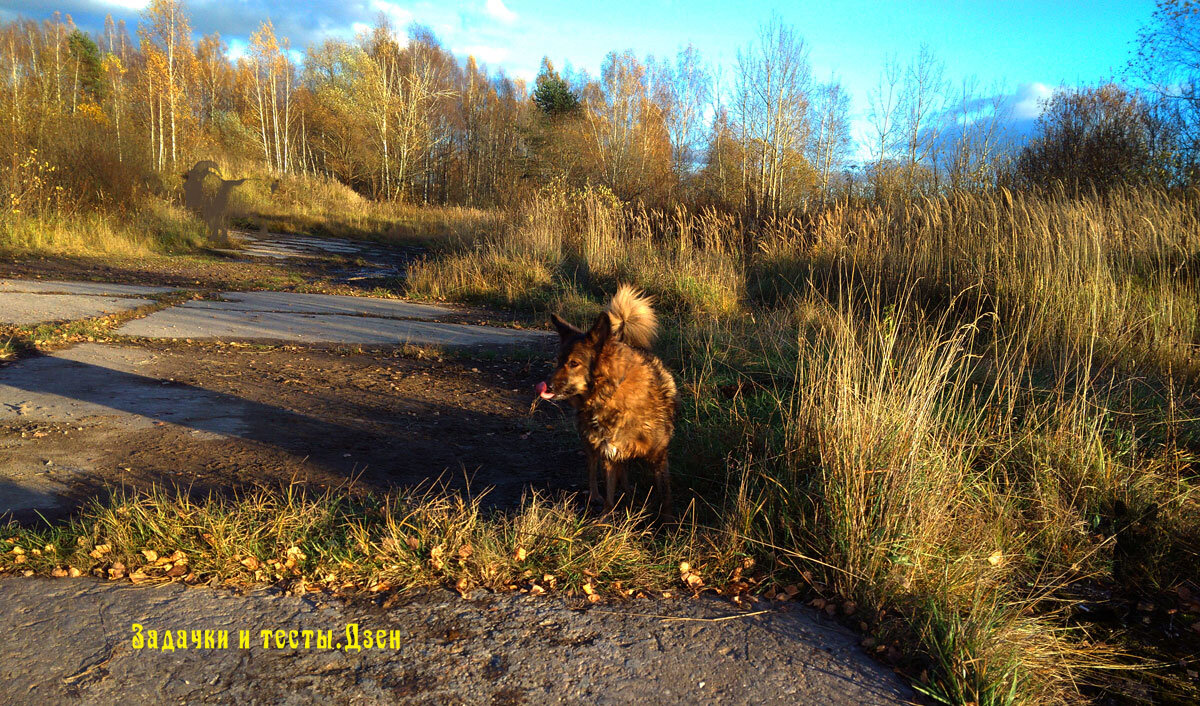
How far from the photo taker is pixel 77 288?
959 cm

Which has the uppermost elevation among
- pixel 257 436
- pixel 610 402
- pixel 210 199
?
pixel 210 199

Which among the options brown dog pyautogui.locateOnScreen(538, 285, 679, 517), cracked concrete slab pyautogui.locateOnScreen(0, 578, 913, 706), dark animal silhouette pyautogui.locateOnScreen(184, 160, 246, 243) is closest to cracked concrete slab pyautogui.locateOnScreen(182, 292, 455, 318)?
brown dog pyautogui.locateOnScreen(538, 285, 679, 517)

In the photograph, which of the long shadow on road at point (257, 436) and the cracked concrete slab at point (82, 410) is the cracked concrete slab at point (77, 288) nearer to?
the cracked concrete slab at point (82, 410)

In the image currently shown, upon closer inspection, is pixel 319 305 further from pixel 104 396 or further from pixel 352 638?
pixel 352 638

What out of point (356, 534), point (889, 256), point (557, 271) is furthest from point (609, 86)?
point (356, 534)

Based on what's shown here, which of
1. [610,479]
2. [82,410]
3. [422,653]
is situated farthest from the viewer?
[82,410]

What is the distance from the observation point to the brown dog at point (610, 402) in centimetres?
385

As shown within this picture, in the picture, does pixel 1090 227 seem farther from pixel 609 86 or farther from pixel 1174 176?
pixel 609 86

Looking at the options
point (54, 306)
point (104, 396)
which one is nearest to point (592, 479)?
point (104, 396)

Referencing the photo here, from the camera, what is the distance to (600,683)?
2221mm

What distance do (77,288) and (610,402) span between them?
31.1ft

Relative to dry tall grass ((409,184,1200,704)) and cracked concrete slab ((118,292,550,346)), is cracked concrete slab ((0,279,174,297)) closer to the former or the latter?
cracked concrete slab ((118,292,550,346))

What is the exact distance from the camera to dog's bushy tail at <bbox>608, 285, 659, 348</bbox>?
4246 millimetres

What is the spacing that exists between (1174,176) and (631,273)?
30.0ft
